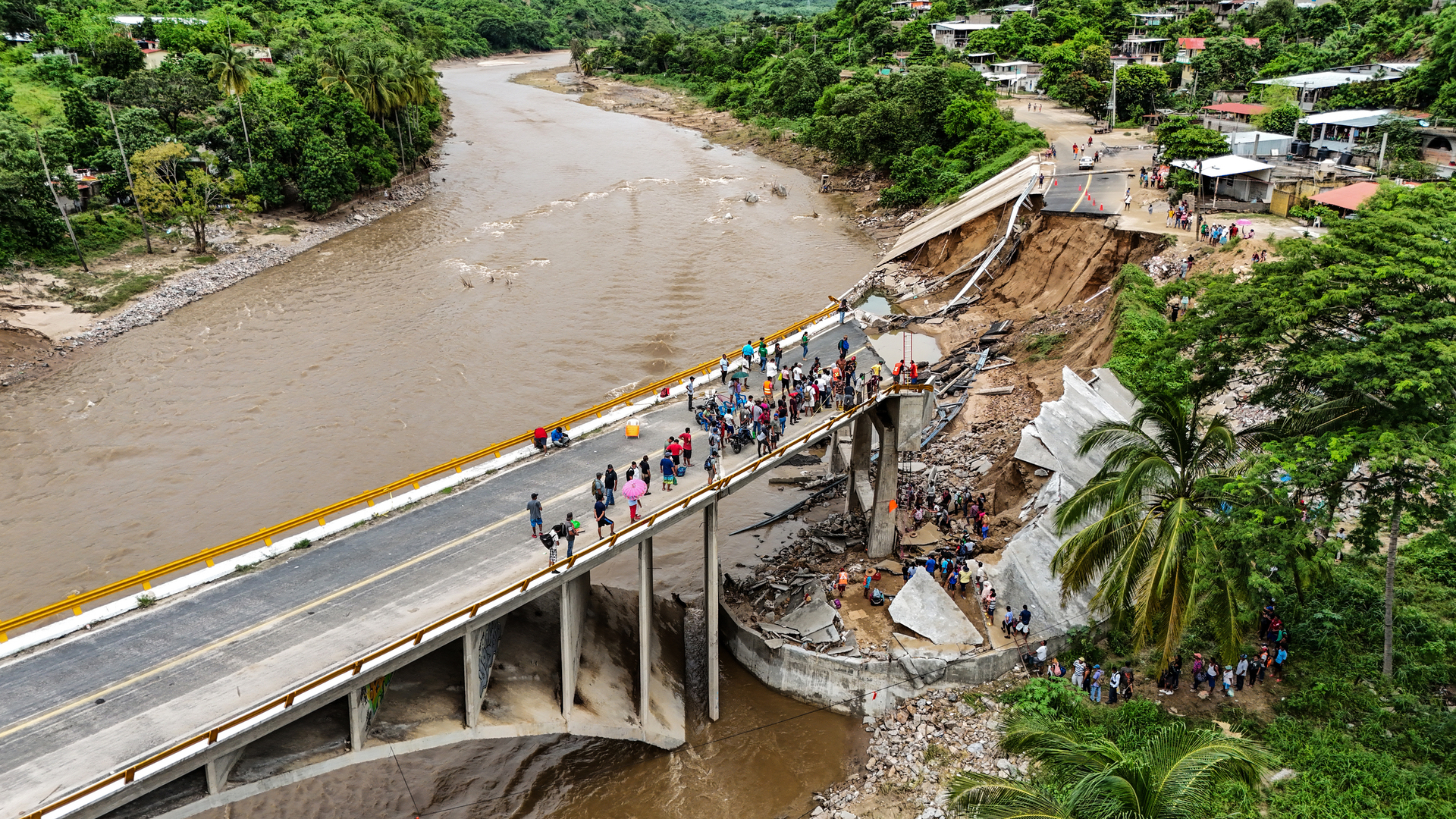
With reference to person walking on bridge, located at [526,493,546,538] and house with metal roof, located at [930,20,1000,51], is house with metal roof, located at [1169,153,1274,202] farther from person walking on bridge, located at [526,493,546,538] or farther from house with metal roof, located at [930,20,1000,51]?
house with metal roof, located at [930,20,1000,51]

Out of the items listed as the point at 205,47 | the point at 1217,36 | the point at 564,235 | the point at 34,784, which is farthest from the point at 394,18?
the point at 34,784

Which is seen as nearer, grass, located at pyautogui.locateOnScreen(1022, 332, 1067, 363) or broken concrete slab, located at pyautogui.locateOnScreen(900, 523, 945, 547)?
broken concrete slab, located at pyautogui.locateOnScreen(900, 523, 945, 547)

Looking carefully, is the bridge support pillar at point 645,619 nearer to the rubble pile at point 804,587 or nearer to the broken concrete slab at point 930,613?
the rubble pile at point 804,587

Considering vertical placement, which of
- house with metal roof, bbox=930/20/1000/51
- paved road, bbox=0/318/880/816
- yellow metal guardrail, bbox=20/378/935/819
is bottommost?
paved road, bbox=0/318/880/816

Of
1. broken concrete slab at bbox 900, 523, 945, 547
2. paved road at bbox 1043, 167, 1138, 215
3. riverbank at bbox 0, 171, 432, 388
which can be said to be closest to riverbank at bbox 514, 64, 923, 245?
paved road at bbox 1043, 167, 1138, 215

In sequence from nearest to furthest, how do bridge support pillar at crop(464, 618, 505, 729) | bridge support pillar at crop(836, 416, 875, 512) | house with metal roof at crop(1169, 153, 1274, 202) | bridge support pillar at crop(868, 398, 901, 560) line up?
bridge support pillar at crop(464, 618, 505, 729)
bridge support pillar at crop(868, 398, 901, 560)
bridge support pillar at crop(836, 416, 875, 512)
house with metal roof at crop(1169, 153, 1274, 202)

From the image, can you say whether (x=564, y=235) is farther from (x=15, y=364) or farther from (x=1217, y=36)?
(x=1217, y=36)
